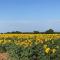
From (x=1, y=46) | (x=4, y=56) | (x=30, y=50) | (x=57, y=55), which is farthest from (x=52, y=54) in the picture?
(x=1, y=46)

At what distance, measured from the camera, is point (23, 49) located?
12.2 meters

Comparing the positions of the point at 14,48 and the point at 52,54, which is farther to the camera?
the point at 14,48

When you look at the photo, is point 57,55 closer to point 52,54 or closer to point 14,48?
point 52,54

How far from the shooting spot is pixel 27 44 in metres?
A: 12.6

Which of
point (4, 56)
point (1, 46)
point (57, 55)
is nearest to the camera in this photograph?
point (57, 55)

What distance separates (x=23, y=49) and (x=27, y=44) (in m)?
0.46

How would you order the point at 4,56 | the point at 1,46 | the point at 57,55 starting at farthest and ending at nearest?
the point at 1,46 → the point at 4,56 → the point at 57,55

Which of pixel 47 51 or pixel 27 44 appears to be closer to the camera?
pixel 47 51

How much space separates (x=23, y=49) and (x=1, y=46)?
16.7ft

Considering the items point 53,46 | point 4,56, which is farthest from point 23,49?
point 4,56

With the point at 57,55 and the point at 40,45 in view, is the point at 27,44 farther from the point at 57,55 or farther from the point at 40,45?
the point at 57,55

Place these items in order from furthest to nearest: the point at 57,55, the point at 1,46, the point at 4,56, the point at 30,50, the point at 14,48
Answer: the point at 1,46
the point at 4,56
the point at 14,48
the point at 30,50
the point at 57,55

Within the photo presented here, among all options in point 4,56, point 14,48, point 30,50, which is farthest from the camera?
point 4,56

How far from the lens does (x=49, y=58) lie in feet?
36.4
